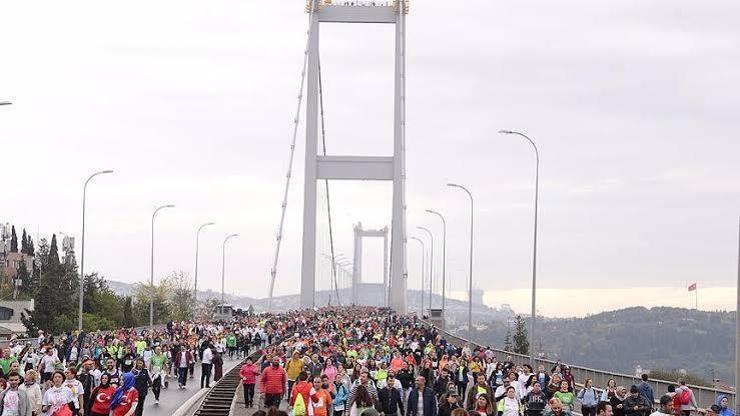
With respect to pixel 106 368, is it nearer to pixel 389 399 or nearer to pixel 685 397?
pixel 389 399

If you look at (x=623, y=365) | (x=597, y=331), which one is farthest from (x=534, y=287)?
(x=597, y=331)

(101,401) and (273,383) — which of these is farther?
(273,383)

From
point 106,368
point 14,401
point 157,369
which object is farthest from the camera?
point 157,369

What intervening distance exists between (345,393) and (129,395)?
12.9ft

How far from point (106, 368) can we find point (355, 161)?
64.5 meters

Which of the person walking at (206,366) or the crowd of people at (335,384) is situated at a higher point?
the crowd of people at (335,384)

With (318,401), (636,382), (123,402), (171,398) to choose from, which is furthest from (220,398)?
(123,402)

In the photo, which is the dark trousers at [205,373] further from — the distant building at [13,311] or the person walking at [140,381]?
the distant building at [13,311]

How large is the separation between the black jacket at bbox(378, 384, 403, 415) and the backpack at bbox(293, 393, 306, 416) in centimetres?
188

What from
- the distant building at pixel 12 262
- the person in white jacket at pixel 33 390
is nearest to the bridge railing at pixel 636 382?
the person in white jacket at pixel 33 390

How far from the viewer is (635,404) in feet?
58.9

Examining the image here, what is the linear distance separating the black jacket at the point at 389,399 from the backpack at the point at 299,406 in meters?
1.88

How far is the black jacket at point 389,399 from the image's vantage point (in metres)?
18.7

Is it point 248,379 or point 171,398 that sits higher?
point 248,379
